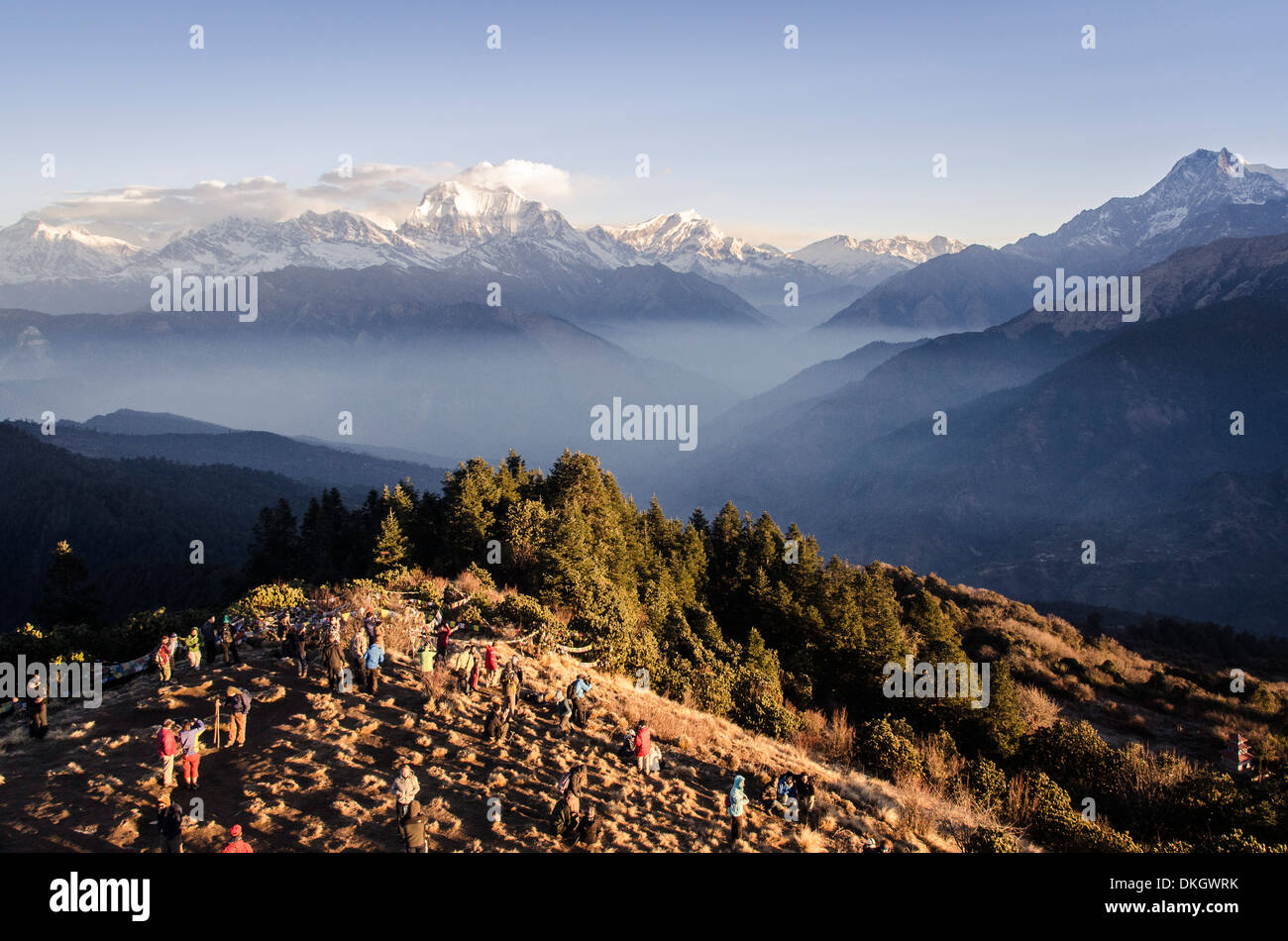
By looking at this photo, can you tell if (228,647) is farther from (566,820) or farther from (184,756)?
(566,820)

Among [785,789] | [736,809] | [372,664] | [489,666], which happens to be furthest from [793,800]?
[372,664]

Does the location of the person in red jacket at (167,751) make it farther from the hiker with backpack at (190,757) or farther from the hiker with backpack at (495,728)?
the hiker with backpack at (495,728)

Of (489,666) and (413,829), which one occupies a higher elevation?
(489,666)

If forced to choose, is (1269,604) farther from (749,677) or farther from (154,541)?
(154,541)

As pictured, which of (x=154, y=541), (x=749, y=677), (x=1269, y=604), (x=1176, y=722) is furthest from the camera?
(x=154, y=541)

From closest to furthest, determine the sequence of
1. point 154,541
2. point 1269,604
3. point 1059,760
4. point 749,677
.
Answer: point 1059,760, point 749,677, point 1269,604, point 154,541

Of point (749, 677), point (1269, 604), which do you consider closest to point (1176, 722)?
point (749, 677)

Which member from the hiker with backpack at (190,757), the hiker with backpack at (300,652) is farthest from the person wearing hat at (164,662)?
the hiker with backpack at (190,757)
